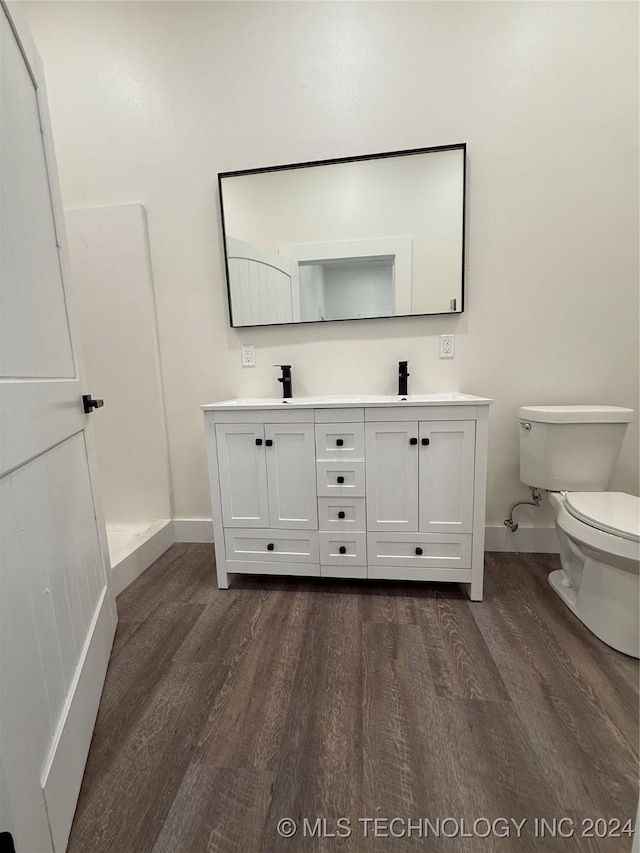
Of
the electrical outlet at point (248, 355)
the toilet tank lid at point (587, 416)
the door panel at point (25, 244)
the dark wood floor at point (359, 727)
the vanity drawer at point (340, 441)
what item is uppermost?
the door panel at point (25, 244)

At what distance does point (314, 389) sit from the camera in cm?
191

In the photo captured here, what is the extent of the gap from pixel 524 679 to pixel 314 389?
57.0 inches

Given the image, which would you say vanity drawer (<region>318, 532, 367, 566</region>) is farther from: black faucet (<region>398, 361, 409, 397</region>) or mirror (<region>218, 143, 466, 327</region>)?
mirror (<region>218, 143, 466, 327</region>)

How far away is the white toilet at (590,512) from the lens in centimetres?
117

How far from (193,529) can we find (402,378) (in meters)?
1.48

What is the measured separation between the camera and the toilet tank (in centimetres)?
146

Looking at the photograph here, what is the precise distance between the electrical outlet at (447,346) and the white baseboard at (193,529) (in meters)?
1.61

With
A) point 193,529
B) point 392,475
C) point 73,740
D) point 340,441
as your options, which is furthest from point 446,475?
point 193,529

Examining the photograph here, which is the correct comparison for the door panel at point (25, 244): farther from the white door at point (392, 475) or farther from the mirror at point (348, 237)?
the white door at point (392, 475)

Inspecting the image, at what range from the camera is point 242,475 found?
5.16ft

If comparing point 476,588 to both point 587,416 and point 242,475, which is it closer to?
point 587,416

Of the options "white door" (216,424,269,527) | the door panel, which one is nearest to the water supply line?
"white door" (216,424,269,527)

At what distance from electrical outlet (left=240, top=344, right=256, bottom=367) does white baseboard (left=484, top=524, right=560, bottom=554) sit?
5.10ft

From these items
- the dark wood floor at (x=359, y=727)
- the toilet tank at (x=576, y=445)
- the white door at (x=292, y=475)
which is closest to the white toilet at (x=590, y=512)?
the toilet tank at (x=576, y=445)
